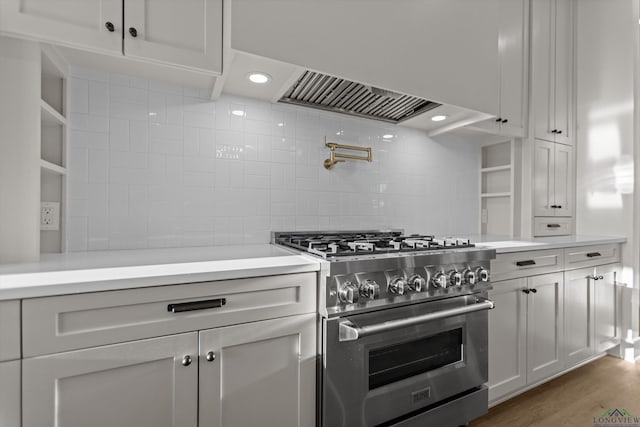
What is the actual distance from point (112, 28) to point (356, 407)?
67.3 inches

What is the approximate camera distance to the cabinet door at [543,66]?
2.55 m

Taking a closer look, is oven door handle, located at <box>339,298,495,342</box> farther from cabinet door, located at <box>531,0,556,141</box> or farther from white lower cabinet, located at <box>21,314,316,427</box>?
cabinet door, located at <box>531,0,556,141</box>

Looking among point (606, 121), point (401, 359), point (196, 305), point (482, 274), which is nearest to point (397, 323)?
point (401, 359)

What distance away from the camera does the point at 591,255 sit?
234cm

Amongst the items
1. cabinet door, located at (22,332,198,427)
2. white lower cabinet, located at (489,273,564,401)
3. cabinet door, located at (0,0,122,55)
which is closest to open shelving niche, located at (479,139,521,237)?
white lower cabinet, located at (489,273,564,401)

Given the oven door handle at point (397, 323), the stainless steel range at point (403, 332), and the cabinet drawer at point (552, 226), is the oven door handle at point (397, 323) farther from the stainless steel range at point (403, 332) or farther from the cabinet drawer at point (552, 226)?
the cabinet drawer at point (552, 226)

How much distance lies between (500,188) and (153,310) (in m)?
2.75

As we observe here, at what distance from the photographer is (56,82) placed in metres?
1.41

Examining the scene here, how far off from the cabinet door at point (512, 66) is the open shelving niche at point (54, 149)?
265 cm

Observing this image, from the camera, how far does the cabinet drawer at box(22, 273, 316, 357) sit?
2.80 ft

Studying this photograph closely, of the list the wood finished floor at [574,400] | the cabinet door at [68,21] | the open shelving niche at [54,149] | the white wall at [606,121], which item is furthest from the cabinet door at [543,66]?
the open shelving niche at [54,149]

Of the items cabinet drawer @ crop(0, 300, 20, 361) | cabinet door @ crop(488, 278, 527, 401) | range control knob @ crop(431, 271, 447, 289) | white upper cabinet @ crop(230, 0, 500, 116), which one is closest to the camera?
cabinet drawer @ crop(0, 300, 20, 361)

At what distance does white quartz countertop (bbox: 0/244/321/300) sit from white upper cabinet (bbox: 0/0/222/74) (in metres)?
0.77

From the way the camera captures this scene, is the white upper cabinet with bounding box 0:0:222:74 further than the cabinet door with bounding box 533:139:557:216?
No
